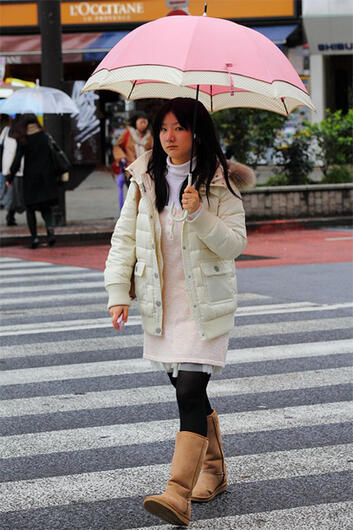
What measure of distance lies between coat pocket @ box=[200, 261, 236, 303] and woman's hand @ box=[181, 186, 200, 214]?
0.27 metres

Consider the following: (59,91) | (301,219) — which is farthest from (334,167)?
(59,91)

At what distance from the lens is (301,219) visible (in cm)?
1841

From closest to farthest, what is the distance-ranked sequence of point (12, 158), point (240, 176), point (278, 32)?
point (240, 176) < point (12, 158) < point (278, 32)

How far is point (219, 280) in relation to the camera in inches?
171

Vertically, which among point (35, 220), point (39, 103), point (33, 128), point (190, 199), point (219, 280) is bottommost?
point (35, 220)

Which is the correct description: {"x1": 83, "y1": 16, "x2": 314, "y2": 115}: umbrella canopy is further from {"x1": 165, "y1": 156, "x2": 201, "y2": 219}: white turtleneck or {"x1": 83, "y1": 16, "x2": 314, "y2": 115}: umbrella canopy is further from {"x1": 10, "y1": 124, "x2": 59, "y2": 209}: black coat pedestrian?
{"x1": 10, "y1": 124, "x2": 59, "y2": 209}: black coat pedestrian

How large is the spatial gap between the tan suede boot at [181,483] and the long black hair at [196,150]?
3.04 feet

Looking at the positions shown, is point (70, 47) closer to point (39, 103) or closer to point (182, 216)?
point (39, 103)

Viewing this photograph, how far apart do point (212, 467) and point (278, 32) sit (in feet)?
86.4

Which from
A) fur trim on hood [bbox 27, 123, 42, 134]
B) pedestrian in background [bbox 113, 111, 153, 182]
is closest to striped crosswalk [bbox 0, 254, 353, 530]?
fur trim on hood [bbox 27, 123, 42, 134]

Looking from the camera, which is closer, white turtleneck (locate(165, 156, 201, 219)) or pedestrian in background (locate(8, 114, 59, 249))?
white turtleneck (locate(165, 156, 201, 219))

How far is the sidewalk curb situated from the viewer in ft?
53.0

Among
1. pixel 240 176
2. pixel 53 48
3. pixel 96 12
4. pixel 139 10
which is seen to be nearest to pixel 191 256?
pixel 240 176

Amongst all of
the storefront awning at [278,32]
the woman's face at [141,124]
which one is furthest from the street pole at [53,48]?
the storefront awning at [278,32]
